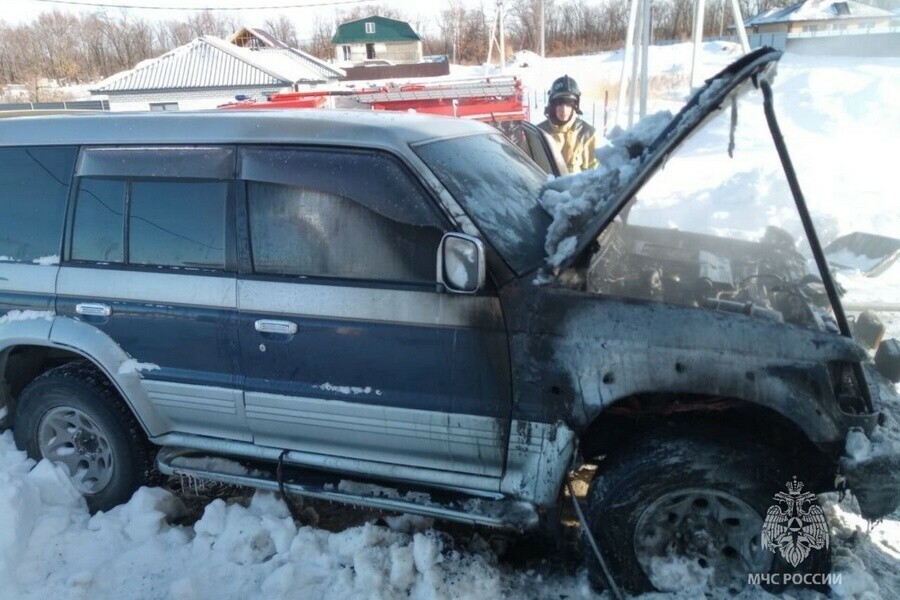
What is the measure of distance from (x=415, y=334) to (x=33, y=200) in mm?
2267

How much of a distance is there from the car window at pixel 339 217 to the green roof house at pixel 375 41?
59.4 m

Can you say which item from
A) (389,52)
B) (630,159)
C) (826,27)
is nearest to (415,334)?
(630,159)

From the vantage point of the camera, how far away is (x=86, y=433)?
3582mm

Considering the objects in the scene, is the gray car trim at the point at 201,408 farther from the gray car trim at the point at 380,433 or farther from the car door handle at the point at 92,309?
the car door handle at the point at 92,309

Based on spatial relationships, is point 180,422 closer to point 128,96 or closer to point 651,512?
point 651,512

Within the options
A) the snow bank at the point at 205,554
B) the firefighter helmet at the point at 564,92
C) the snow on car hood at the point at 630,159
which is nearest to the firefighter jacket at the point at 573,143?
the firefighter helmet at the point at 564,92

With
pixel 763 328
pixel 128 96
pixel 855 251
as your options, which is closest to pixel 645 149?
pixel 763 328

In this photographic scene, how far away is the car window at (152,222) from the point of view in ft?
10.2

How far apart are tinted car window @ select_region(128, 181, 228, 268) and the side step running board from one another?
1003 mm

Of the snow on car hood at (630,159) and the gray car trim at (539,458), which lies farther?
the gray car trim at (539,458)

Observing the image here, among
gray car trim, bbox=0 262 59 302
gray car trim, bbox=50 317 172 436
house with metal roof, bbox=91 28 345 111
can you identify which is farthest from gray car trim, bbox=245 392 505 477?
house with metal roof, bbox=91 28 345 111

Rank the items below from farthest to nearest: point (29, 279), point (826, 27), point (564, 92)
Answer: point (826, 27)
point (564, 92)
point (29, 279)

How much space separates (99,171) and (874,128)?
55.2 ft

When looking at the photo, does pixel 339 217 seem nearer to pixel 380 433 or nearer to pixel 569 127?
pixel 380 433
